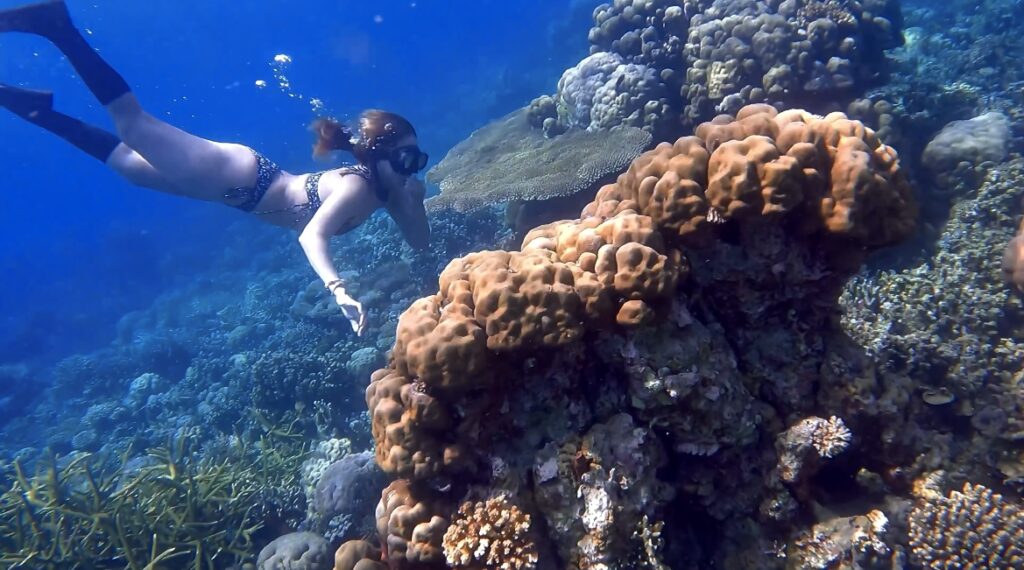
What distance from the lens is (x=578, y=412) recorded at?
3.52m

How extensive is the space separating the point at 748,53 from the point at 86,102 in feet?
416

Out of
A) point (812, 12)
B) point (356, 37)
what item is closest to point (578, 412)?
point (812, 12)

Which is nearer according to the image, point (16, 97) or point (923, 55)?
point (16, 97)

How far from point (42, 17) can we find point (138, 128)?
2.08 meters

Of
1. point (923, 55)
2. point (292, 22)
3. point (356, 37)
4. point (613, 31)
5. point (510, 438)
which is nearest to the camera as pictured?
point (510, 438)

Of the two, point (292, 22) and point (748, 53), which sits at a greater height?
point (292, 22)

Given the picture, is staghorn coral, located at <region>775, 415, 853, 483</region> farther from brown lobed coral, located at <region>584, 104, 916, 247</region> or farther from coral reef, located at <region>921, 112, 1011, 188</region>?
coral reef, located at <region>921, 112, 1011, 188</region>

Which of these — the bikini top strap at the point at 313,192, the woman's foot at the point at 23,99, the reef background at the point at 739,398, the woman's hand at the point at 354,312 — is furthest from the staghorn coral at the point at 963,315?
the woman's foot at the point at 23,99

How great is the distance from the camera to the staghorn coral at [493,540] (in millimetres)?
3229

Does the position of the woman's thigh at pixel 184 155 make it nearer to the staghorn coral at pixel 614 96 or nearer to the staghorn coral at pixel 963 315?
the staghorn coral at pixel 614 96

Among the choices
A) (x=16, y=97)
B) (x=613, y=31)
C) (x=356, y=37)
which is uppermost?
(x=356, y=37)

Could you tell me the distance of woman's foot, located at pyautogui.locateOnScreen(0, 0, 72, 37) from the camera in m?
7.06

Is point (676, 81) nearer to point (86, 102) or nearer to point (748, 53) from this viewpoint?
point (748, 53)

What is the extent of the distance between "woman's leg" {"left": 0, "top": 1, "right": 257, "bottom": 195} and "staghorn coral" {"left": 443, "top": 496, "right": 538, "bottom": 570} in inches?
246
